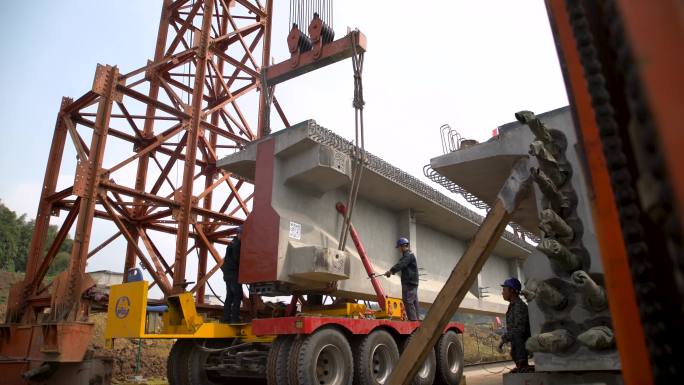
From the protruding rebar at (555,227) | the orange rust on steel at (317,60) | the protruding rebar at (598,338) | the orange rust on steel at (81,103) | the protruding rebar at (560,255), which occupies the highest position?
the orange rust on steel at (317,60)

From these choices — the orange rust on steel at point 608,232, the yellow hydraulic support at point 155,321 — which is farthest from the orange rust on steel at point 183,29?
the orange rust on steel at point 608,232

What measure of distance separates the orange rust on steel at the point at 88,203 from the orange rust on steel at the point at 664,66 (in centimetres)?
1010

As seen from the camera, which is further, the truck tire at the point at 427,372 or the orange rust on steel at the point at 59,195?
the orange rust on steel at the point at 59,195

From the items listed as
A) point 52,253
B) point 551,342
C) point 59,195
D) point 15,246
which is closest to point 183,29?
point 59,195

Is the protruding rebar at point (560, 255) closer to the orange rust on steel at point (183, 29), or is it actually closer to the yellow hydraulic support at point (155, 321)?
the yellow hydraulic support at point (155, 321)

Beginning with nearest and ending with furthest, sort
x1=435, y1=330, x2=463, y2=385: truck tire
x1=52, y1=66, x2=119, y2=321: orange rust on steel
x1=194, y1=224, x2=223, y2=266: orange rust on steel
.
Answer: x1=52, y1=66, x2=119, y2=321: orange rust on steel < x1=435, y1=330, x2=463, y2=385: truck tire < x1=194, y1=224, x2=223, y2=266: orange rust on steel

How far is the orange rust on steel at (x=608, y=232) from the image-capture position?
1.44 metres

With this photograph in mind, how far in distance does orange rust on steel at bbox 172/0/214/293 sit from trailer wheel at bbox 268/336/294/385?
388 centimetres

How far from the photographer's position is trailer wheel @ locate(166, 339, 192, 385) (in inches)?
325

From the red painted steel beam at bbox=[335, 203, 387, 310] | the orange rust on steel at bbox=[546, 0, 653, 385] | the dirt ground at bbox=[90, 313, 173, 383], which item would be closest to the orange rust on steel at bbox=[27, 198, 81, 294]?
the dirt ground at bbox=[90, 313, 173, 383]

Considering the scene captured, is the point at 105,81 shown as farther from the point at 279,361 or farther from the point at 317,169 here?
the point at 279,361

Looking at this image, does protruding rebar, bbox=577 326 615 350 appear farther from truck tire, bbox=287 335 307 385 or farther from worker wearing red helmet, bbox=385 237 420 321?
worker wearing red helmet, bbox=385 237 420 321

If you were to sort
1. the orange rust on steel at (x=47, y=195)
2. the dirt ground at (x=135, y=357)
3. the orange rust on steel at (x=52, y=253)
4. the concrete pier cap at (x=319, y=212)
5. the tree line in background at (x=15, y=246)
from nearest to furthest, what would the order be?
the concrete pier cap at (x=319, y=212)
the orange rust on steel at (x=52, y=253)
the orange rust on steel at (x=47, y=195)
the dirt ground at (x=135, y=357)
the tree line in background at (x=15, y=246)

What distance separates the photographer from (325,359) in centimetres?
742
